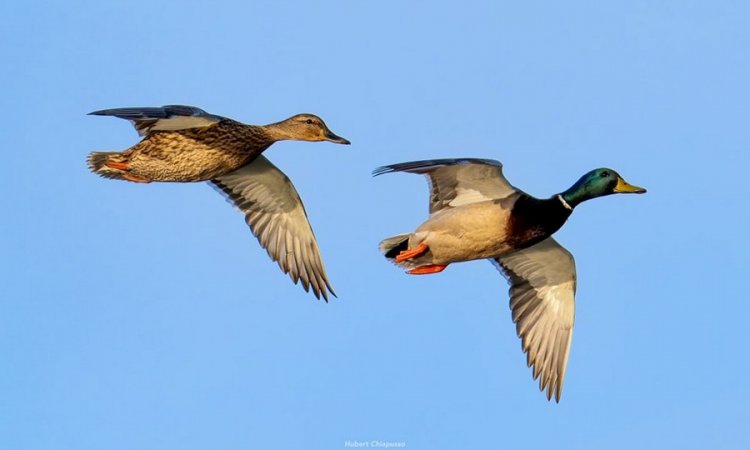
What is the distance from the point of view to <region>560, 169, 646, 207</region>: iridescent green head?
13.8m

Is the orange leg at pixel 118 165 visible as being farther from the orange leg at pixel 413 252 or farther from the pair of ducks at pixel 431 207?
the orange leg at pixel 413 252

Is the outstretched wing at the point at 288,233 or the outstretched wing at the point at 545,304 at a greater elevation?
the outstretched wing at the point at 288,233

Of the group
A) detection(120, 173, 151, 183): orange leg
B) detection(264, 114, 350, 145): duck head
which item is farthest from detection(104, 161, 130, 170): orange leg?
detection(264, 114, 350, 145): duck head

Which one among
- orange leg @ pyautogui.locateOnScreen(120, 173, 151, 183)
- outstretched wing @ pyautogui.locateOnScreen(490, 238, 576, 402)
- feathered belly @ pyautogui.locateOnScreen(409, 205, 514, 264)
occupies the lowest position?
outstretched wing @ pyautogui.locateOnScreen(490, 238, 576, 402)

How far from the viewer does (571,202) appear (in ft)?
45.2

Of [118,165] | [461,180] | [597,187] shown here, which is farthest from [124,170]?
[597,187]

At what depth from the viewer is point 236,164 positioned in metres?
14.6

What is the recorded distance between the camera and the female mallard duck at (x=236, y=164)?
1415 cm

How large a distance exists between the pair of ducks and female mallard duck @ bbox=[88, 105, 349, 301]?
1 cm

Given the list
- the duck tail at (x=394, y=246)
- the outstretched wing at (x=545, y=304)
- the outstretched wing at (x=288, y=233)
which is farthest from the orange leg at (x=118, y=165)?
the outstretched wing at (x=545, y=304)

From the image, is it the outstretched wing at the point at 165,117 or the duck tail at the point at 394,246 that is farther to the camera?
the outstretched wing at the point at 165,117

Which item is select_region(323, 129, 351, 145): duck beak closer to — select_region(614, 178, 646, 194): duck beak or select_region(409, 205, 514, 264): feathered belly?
select_region(409, 205, 514, 264): feathered belly

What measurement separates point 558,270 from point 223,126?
3.94 meters

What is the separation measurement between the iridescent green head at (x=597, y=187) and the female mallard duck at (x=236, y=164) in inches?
111
